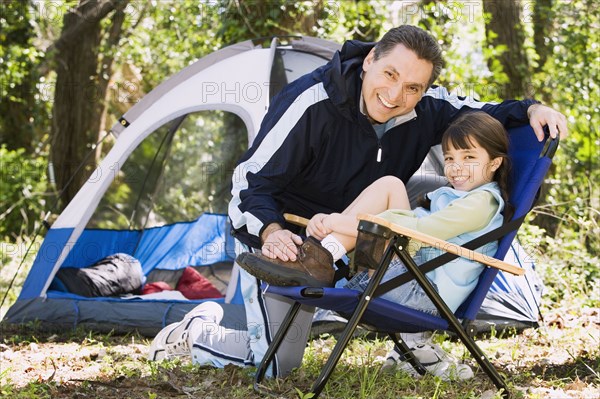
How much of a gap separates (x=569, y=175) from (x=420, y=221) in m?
4.68

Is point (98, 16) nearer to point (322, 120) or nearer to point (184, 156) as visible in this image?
point (184, 156)

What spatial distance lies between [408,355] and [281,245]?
0.82 metres

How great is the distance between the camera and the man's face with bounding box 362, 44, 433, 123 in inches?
109

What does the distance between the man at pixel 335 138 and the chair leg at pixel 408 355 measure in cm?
34

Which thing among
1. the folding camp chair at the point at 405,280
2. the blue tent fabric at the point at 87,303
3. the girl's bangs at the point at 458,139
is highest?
the girl's bangs at the point at 458,139

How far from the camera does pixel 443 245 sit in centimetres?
241

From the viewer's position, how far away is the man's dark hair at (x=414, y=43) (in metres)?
2.78

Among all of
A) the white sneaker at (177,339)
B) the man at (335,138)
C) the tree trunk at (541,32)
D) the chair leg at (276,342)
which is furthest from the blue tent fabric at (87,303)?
the tree trunk at (541,32)

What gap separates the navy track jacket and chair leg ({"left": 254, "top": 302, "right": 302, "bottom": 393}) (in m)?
0.26

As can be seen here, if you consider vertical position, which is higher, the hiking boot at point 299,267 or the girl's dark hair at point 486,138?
the girl's dark hair at point 486,138

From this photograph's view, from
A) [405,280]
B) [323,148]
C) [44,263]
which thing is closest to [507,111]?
[323,148]

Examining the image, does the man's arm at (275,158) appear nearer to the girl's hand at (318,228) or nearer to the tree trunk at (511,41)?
the girl's hand at (318,228)

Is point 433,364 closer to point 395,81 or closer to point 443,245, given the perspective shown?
point 443,245

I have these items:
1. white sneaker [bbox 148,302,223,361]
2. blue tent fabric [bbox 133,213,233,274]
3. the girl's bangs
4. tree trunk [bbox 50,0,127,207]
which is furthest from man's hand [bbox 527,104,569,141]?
tree trunk [bbox 50,0,127,207]
